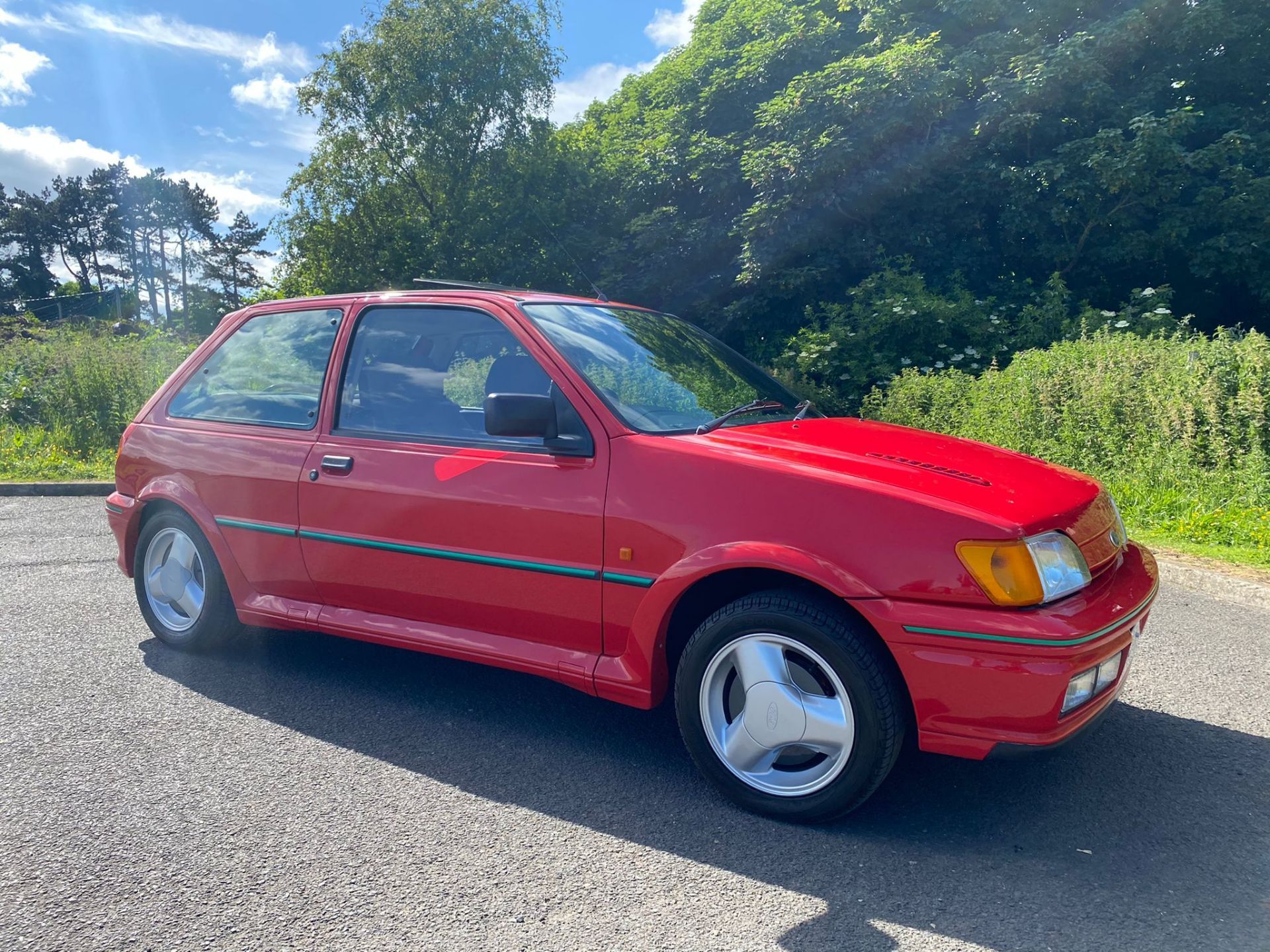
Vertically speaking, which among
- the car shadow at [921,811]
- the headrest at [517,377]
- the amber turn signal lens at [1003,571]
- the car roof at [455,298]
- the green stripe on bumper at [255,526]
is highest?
the car roof at [455,298]

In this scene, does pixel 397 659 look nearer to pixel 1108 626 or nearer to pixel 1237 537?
pixel 1108 626

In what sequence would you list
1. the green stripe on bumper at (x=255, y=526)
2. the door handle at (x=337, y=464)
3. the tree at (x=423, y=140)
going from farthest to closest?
1. the tree at (x=423, y=140)
2. the green stripe on bumper at (x=255, y=526)
3. the door handle at (x=337, y=464)

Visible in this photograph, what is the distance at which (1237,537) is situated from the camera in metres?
6.78

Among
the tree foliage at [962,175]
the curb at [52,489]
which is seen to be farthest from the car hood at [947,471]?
the tree foliage at [962,175]

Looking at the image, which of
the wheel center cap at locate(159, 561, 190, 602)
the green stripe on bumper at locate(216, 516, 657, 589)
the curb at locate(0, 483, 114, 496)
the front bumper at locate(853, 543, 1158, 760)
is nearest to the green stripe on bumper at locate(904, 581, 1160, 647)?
the front bumper at locate(853, 543, 1158, 760)

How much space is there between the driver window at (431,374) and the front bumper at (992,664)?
5.22ft

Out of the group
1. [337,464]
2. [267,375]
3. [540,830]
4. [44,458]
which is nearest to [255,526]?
[337,464]

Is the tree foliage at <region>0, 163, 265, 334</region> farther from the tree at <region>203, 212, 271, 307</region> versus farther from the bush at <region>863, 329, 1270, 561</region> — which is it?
the bush at <region>863, 329, 1270, 561</region>

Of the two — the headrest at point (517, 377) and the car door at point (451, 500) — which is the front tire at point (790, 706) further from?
the headrest at point (517, 377)

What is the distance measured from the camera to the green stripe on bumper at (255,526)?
13.2 feet

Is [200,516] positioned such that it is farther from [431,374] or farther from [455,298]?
[455,298]

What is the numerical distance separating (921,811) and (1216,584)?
12.6ft

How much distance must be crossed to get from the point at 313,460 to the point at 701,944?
253 cm

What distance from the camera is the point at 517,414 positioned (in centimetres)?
314
